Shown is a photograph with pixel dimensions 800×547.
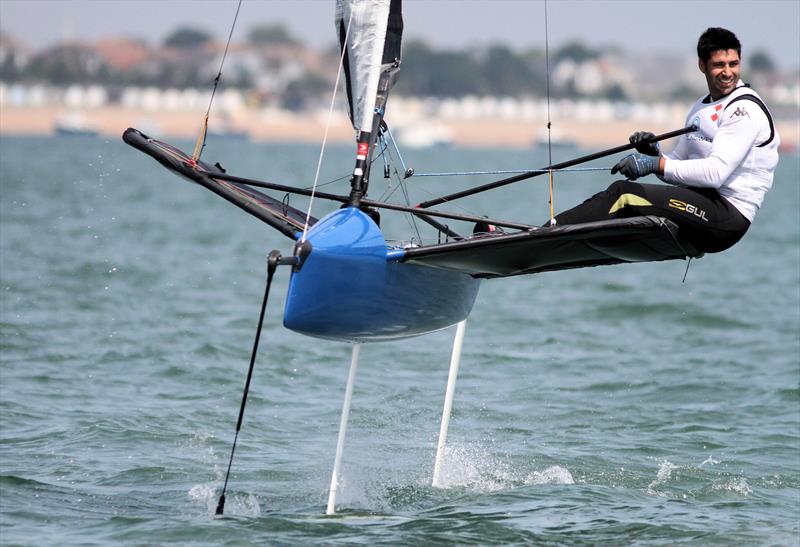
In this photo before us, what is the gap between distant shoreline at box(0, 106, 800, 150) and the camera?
11231 centimetres

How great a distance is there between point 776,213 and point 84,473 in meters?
31.0

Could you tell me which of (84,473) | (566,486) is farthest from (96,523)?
(566,486)

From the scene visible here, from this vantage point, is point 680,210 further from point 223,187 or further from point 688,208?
point 223,187

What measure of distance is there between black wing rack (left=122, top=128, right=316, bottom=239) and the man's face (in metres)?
2.04

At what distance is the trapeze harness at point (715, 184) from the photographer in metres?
5.49

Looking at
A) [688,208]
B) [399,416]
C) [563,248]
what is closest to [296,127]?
[399,416]

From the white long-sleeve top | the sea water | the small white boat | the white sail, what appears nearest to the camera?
the white long-sleeve top

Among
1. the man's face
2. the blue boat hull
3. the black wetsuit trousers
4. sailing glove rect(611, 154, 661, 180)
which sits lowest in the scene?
the blue boat hull

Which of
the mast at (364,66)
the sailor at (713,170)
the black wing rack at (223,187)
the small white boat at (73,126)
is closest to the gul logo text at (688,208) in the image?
the sailor at (713,170)

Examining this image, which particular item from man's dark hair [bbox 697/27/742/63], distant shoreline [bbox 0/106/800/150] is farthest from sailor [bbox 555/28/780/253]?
distant shoreline [bbox 0/106/800/150]

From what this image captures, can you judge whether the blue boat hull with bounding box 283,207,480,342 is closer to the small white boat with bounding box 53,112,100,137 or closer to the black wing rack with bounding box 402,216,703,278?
the black wing rack with bounding box 402,216,703,278

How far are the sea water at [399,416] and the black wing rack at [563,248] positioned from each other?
3.33ft

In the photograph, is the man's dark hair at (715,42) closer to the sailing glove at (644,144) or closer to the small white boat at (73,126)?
the sailing glove at (644,144)

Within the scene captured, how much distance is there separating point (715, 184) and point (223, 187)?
2.38 m
